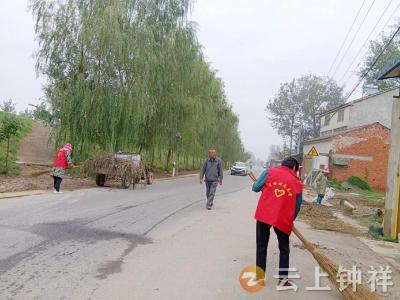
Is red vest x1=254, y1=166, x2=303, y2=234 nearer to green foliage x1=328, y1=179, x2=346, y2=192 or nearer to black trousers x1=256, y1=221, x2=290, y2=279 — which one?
black trousers x1=256, y1=221, x2=290, y2=279

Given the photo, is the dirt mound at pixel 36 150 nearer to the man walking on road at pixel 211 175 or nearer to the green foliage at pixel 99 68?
the green foliage at pixel 99 68

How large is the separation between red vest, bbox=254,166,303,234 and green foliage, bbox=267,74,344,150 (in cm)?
6807

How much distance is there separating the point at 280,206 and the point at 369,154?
32.6m

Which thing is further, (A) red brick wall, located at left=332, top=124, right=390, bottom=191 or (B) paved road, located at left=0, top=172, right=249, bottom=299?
(A) red brick wall, located at left=332, top=124, right=390, bottom=191

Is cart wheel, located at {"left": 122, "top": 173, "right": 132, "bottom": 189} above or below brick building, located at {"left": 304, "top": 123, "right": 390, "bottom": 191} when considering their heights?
below

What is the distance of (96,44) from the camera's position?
71.2ft

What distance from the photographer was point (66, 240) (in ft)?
24.6

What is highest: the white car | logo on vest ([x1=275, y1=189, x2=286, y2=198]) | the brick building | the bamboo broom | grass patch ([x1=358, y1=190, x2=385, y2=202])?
the brick building

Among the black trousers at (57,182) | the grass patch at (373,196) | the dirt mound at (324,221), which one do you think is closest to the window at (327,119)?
the grass patch at (373,196)

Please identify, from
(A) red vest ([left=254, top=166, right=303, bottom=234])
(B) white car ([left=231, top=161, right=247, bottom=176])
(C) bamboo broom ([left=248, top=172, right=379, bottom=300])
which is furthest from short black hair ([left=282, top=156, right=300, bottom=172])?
(B) white car ([left=231, top=161, right=247, bottom=176])

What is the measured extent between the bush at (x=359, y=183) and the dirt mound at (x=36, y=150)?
2093cm

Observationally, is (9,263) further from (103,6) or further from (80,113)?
(103,6)

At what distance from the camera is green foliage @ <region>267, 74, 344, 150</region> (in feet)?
240

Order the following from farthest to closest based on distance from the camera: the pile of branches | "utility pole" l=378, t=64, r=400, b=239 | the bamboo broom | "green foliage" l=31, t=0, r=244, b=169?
1. "green foliage" l=31, t=0, r=244, b=169
2. the pile of branches
3. "utility pole" l=378, t=64, r=400, b=239
4. the bamboo broom
